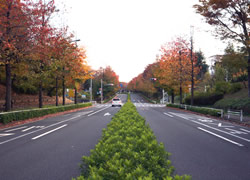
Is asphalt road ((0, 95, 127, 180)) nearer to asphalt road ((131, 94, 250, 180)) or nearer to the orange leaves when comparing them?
asphalt road ((131, 94, 250, 180))

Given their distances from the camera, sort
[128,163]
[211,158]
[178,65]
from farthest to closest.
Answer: [178,65]
[211,158]
[128,163]

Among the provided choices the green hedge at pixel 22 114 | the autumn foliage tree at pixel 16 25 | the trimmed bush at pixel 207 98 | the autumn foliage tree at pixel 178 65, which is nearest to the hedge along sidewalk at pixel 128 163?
the green hedge at pixel 22 114

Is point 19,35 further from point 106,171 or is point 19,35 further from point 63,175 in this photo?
point 106,171

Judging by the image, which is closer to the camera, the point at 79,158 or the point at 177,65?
the point at 79,158

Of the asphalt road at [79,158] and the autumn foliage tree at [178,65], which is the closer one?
the asphalt road at [79,158]

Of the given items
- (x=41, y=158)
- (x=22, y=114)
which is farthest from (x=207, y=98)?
(x=41, y=158)

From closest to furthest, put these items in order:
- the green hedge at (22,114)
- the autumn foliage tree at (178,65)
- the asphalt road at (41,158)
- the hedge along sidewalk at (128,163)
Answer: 1. the hedge along sidewalk at (128,163)
2. the asphalt road at (41,158)
3. the green hedge at (22,114)
4. the autumn foliage tree at (178,65)

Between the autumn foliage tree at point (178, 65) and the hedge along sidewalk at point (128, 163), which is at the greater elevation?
the autumn foliage tree at point (178, 65)

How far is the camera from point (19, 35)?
1515 cm

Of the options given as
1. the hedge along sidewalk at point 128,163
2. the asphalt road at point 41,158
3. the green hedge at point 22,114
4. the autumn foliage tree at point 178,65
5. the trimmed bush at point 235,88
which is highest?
the autumn foliage tree at point 178,65

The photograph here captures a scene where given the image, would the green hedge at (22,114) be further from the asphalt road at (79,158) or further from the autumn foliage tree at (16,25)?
the asphalt road at (79,158)

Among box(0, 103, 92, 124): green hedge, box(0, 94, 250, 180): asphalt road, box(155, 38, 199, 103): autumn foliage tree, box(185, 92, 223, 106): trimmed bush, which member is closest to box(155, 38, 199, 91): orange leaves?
box(155, 38, 199, 103): autumn foliage tree

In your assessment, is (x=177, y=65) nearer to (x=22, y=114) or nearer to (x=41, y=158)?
(x=22, y=114)

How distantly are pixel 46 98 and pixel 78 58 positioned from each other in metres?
18.7
